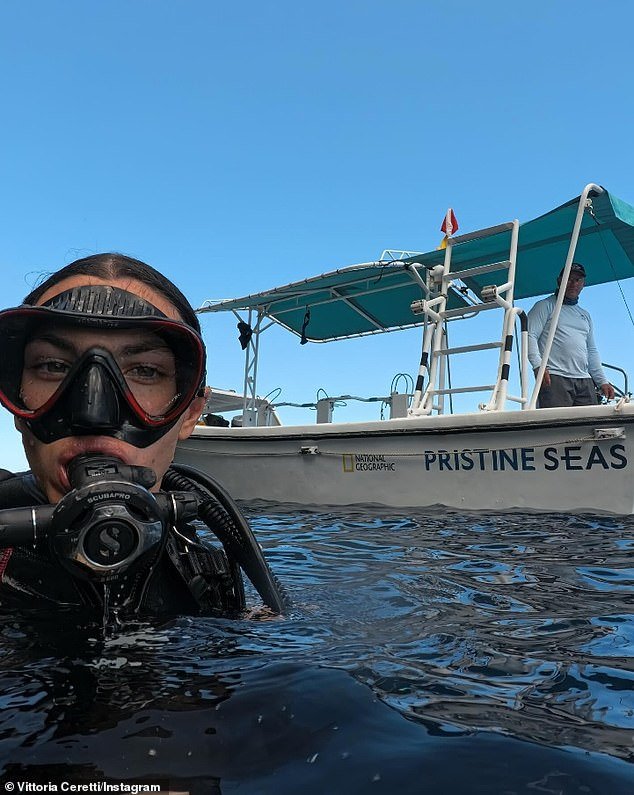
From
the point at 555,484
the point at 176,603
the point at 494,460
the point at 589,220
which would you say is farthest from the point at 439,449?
the point at 176,603

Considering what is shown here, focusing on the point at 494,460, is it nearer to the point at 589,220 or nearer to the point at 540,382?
the point at 540,382

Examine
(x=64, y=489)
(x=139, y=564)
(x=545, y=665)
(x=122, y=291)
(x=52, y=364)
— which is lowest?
(x=545, y=665)

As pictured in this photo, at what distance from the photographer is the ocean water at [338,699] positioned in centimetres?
97

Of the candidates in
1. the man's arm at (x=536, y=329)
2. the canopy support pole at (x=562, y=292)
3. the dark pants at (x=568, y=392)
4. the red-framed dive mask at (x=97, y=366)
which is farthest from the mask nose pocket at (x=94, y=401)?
the dark pants at (x=568, y=392)

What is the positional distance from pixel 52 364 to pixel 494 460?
17.6 ft

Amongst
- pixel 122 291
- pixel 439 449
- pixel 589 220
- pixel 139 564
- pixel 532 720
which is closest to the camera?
pixel 532 720

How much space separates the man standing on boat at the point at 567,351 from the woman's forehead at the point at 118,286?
18.5 ft

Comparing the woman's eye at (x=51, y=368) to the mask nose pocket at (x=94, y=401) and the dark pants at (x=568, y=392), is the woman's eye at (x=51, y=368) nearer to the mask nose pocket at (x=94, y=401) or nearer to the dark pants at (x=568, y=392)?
the mask nose pocket at (x=94, y=401)

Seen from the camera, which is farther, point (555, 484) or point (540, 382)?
point (540, 382)

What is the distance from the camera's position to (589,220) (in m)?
7.46

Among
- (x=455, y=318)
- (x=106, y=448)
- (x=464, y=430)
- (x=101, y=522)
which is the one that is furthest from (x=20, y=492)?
(x=455, y=318)

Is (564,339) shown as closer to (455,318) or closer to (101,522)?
(455,318)

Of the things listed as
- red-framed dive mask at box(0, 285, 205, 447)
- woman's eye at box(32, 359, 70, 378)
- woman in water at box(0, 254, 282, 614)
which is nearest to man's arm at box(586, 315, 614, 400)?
woman in water at box(0, 254, 282, 614)

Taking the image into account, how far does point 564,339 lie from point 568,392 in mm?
599
